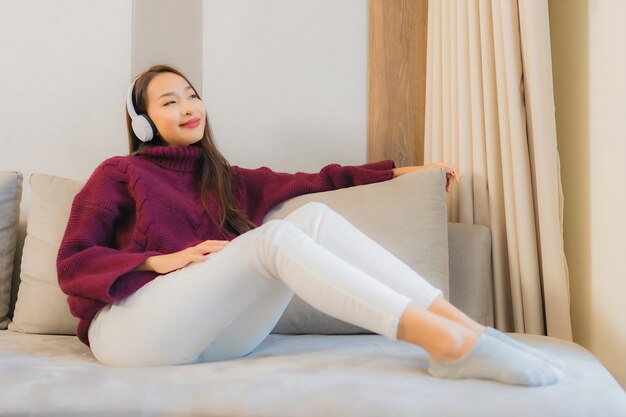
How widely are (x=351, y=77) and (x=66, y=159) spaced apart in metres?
1.00

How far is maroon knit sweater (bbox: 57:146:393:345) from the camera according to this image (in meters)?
1.50

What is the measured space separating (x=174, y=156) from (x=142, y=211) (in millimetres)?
227

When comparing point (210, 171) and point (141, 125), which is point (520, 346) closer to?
point (210, 171)

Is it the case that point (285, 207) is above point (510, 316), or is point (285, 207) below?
above

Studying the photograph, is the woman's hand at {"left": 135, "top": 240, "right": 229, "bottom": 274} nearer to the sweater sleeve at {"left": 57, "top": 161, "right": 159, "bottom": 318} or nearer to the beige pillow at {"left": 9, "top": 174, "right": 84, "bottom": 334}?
the sweater sleeve at {"left": 57, "top": 161, "right": 159, "bottom": 318}

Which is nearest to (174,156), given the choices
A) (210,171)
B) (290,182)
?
(210,171)

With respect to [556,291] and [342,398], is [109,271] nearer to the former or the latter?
[342,398]

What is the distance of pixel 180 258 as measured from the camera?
1447 millimetres

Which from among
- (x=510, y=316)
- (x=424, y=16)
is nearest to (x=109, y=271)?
(x=510, y=316)

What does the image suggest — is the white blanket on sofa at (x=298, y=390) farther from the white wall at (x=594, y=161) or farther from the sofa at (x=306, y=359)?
the white wall at (x=594, y=161)

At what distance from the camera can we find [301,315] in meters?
1.77

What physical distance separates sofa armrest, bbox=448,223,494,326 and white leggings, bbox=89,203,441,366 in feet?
1.86

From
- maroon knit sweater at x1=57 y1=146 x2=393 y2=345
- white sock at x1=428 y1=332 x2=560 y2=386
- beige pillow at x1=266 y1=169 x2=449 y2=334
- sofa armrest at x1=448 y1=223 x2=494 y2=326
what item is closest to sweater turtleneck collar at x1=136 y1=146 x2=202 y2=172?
maroon knit sweater at x1=57 y1=146 x2=393 y2=345

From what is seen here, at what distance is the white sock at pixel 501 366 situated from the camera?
1.15 meters
